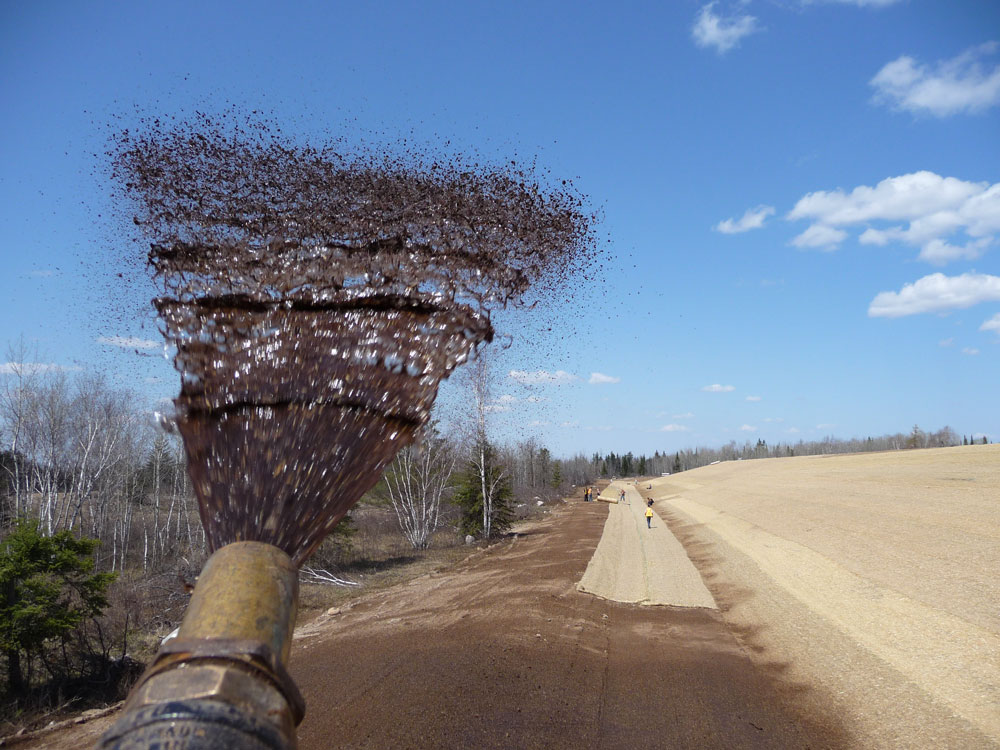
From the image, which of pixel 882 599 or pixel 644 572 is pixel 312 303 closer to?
pixel 882 599

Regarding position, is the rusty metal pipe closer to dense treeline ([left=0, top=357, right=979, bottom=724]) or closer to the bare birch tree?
dense treeline ([left=0, top=357, right=979, bottom=724])

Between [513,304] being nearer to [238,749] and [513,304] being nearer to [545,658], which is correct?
[238,749]

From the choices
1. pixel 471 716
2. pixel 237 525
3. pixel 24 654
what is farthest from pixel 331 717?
pixel 237 525

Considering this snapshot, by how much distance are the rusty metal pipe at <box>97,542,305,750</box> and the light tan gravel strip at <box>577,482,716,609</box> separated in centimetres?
2103

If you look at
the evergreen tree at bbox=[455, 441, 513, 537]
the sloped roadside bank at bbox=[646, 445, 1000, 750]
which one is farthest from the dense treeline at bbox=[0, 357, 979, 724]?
the sloped roadside bank at bbox=[646, 445, 1000, 750]

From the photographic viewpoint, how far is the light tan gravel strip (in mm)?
22141

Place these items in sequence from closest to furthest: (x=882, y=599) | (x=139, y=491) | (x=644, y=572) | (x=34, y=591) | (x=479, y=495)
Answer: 1. (x=34, y=591)
2. (x=882, y=599)
3. (x=644, y=572)
4. (x=479, y=495)
5. (x=139, y=491)

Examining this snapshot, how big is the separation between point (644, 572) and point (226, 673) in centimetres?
2747

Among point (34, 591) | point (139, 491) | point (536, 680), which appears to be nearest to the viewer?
point (34, 591)

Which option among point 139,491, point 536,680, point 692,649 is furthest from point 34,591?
point 139,491

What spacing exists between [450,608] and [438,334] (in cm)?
1726

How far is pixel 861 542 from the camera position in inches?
995

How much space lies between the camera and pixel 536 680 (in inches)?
506

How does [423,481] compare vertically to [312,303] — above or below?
below
